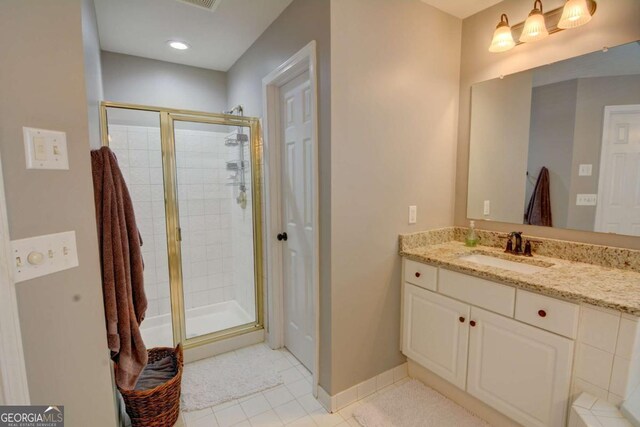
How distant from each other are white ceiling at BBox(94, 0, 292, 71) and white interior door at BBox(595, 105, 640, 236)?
6.78 ft

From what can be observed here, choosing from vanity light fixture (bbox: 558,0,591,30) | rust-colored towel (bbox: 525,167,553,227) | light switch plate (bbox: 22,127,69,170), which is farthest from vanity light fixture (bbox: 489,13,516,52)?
light switch plate (bbox: 22,127,69,170)

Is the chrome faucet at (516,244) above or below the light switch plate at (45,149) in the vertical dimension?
below

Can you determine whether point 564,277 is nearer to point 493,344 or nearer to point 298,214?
point 493,344

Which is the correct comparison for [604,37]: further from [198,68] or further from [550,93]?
[198,68]

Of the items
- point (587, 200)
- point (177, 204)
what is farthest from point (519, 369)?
point (177, 204)

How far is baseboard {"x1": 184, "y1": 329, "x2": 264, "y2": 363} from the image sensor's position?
7.79ft

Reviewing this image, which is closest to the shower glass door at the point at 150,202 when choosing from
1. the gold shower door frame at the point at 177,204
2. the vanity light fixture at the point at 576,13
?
the gold shower door frame at the point at 177,204

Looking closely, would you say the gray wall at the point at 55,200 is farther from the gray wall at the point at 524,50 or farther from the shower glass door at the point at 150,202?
the gray wall at the point at 524,50

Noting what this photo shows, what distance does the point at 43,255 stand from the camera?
0.94 meters

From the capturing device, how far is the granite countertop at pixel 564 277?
1219 mm

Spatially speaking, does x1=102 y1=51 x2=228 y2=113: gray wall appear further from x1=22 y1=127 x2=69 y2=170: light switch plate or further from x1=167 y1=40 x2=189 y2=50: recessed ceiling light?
x1=22 y1=127 x2=69 y2=170: light switch plate

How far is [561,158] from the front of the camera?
180cm

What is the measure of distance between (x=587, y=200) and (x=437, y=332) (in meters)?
1.15

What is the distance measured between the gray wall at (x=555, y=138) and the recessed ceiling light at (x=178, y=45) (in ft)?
8.93
